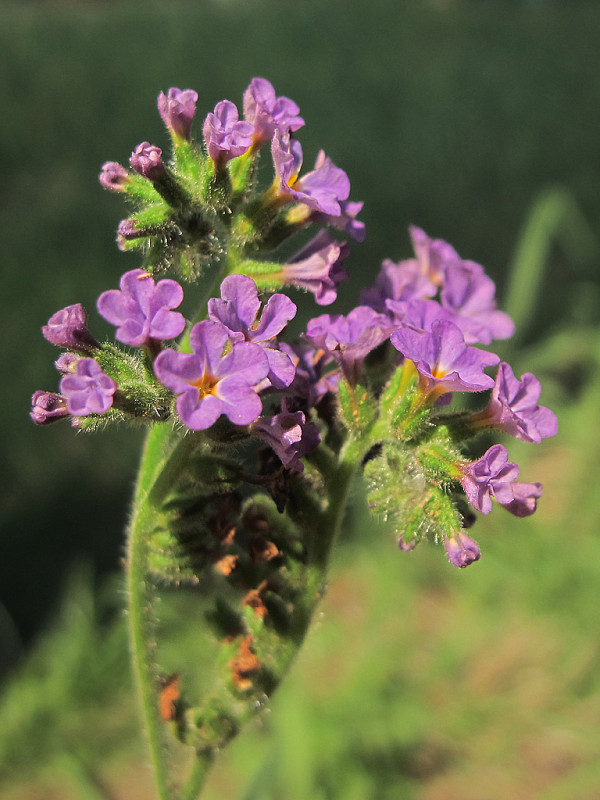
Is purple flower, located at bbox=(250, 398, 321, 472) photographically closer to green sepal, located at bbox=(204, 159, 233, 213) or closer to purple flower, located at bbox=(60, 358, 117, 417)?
purple flower, located at bbox=(60, 358, 117, 417)

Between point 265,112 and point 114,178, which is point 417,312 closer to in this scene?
point 265,112

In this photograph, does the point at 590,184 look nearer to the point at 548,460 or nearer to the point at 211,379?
the point at 548,460

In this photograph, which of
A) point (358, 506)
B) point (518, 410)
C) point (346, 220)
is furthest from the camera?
point (358, 506)

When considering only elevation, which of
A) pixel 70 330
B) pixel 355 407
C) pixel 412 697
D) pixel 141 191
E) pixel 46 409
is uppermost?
pixel 141 191

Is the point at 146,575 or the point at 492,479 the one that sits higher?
the point at 492,479

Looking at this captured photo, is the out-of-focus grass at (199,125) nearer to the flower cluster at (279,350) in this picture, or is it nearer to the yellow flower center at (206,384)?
the flower cluster at (279,350)

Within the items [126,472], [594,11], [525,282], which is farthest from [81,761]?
[594,11]

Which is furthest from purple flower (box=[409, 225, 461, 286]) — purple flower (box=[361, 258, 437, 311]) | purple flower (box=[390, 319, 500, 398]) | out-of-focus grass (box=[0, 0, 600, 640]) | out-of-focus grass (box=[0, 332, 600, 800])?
out-of-focus grass (box=[0, 0, 600, 640])

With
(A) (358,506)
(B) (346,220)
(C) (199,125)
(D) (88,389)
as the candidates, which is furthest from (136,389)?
(A) (358,506)

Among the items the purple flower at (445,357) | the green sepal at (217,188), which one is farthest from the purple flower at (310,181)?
the purple flower at (445,357)
